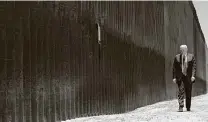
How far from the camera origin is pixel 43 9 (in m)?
7.72

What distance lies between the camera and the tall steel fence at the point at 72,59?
22.4ft

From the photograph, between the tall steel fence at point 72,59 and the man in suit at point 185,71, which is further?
the man in suit at point 185,71

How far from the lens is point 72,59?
8.69 meters

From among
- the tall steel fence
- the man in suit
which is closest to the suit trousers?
the man in suit

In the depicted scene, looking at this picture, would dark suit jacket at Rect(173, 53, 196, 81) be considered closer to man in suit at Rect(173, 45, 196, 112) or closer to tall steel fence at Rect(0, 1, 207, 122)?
man in suit at Rect(173, 45, 196, 112)

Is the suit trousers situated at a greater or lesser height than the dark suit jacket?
lesser

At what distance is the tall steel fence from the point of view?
682cm

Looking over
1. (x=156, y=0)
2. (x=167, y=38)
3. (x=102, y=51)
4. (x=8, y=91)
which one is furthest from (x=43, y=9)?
(x=167, y=38)

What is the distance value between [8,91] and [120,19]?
541 cm

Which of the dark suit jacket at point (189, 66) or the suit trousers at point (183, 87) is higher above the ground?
the dark suit jacket at point (189, 66)

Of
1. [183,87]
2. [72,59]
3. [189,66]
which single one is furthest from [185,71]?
[72,59]

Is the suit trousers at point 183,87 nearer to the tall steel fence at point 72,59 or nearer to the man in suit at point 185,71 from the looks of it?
the man in suit at point 185,71

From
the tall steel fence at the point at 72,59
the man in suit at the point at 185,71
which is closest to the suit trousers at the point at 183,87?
the man in suit at the point at 185,71

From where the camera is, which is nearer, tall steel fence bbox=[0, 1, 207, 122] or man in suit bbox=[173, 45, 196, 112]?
tall steel fence bbox=[0, 1, 207, 122]
